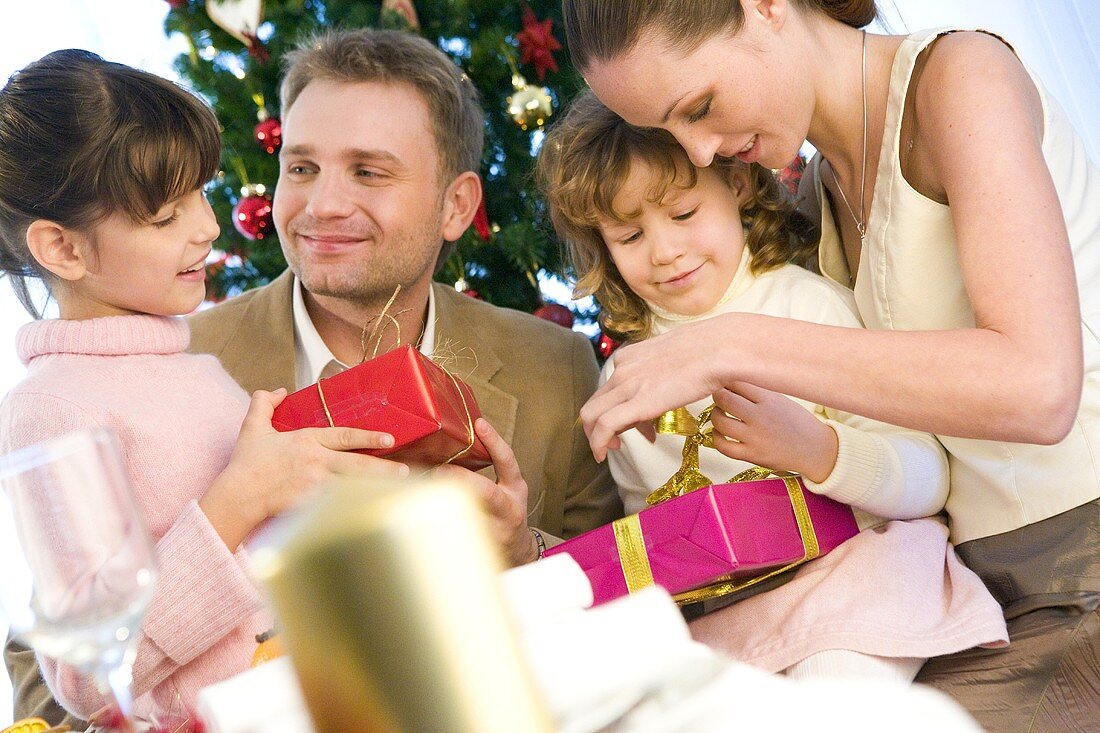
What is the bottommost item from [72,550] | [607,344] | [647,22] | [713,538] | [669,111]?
[713,538]

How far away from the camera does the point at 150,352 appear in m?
1.49

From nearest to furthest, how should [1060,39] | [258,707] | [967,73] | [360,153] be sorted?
1. [258,707]
2. [967,73]
3. [360,153]
4. [1060,39]

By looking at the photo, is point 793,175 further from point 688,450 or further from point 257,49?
point 257,49

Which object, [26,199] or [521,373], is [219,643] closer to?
[26,199]

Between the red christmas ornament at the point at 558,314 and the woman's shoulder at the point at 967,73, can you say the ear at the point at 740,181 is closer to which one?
the woman's shoulder at the point at 967,73

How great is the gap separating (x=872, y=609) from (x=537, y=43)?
5.47 feet

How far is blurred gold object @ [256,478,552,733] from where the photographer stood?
38cm

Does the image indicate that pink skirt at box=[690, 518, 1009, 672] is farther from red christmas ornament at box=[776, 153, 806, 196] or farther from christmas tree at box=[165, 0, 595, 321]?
christmas tree at box=[165, 0, 595, 321]

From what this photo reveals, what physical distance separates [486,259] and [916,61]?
4.72 ft

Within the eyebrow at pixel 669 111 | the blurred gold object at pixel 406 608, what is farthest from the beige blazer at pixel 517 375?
the blurred gold object at pixel 406 608

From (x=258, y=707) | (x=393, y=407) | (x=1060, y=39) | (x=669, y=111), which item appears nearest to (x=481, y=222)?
(x=669, y=111)

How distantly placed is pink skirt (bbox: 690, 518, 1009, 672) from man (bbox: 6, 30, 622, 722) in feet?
2.31

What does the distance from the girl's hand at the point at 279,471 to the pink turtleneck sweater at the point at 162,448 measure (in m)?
0.05

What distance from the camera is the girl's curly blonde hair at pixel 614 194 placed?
1800 millimetres
